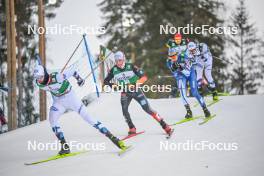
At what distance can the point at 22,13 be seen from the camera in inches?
1078

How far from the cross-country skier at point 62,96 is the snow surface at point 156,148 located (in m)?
0.64

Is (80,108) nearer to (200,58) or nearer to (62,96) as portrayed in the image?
(62,96)

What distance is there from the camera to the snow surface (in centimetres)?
899

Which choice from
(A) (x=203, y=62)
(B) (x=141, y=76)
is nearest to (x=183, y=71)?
(A) (x=203, y=62)

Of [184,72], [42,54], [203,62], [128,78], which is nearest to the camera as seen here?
[128,78]

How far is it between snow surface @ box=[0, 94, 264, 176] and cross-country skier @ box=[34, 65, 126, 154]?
2.09ft

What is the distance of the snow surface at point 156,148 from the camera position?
29.5 ft

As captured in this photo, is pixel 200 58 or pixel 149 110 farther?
pixel 200 58

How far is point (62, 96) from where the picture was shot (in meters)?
10.7

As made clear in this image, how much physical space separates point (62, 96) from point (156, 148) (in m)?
2.62

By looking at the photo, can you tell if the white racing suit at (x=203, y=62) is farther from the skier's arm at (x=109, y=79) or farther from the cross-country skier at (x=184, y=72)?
the skier's arm at (x=109, y=79)

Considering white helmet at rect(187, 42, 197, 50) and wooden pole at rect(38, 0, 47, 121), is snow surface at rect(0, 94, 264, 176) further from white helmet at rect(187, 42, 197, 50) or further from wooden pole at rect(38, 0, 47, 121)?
wooden pole at rect(38, 0, 47, 121)

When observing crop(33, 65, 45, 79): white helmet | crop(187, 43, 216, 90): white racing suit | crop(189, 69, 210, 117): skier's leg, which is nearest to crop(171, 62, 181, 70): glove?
crop(189, 69, 210, 117): skier's leg

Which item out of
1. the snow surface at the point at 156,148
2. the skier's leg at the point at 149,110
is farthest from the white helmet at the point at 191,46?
the skier's leg at the point at 149,110
